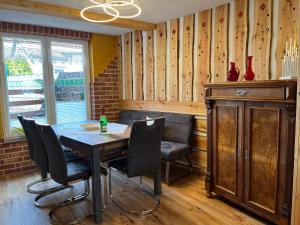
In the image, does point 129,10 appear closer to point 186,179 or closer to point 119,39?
point 119,39

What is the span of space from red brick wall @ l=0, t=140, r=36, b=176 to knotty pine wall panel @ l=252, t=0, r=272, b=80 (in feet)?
11.5

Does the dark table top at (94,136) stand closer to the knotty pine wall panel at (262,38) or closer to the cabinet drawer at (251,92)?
the cabinet drawer at (251,92)

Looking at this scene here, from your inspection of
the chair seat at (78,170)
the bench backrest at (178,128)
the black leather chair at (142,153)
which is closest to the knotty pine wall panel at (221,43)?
the bench backrest at (178,128)

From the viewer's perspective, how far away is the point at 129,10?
123 inches

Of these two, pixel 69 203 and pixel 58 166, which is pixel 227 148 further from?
pixel 69 203

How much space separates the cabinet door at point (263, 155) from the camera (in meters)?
2.02

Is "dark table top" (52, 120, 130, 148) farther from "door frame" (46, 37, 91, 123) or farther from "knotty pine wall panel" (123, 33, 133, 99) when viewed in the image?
"knotty pine wall panel" (123, 33, 133, 99)

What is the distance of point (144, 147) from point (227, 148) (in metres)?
0.86

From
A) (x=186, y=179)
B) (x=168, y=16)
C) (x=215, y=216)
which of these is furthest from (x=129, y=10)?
(x=215, y=216)

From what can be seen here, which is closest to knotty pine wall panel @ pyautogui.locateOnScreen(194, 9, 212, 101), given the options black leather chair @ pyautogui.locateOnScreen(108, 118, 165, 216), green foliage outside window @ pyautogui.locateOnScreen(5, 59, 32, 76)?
black leather chair @ pyautogui.locateOnScreen(108, 118, 165, 216)

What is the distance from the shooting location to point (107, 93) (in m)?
4.65

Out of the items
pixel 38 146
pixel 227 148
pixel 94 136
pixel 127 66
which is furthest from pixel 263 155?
pixel 127 66

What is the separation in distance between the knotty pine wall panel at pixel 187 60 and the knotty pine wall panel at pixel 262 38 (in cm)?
92

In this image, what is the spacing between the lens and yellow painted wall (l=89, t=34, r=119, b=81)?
443 centimetres
